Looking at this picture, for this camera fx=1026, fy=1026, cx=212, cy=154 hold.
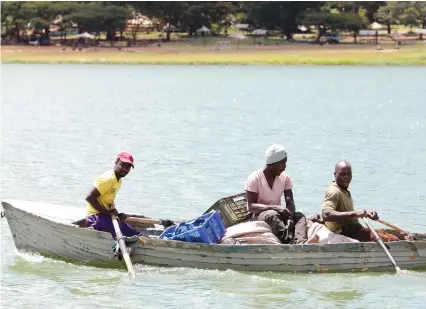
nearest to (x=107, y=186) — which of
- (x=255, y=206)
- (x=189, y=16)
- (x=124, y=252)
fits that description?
(x=124, y=252)

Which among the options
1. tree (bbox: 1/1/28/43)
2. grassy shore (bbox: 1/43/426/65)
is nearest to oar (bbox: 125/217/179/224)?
grassy shore (bbox: 1/43/426/65)

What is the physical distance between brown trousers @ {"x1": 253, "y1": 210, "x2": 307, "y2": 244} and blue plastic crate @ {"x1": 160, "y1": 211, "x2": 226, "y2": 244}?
0.53 m

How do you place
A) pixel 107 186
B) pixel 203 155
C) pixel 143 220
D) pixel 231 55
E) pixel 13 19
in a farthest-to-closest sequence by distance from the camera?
1. pixel 13 19
2. pixel 231 55
3. pixel 203 155
4. pixel 143 220
5. pixel 107 186

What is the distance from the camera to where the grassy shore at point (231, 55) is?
262 ft

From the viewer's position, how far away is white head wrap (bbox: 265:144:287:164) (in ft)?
42.0

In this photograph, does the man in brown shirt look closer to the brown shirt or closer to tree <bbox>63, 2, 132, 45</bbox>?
the brown shirt

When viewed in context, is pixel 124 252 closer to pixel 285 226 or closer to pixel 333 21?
pixel 285 226

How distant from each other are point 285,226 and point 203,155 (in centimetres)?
1434

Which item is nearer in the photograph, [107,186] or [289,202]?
[107,186]

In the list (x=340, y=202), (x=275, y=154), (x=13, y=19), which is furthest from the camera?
(x=13, y=19)

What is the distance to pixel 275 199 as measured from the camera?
1315 cm

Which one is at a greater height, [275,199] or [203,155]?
[275,199]

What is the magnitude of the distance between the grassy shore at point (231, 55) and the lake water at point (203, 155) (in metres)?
10.4

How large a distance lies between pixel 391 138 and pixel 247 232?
19912 mm
